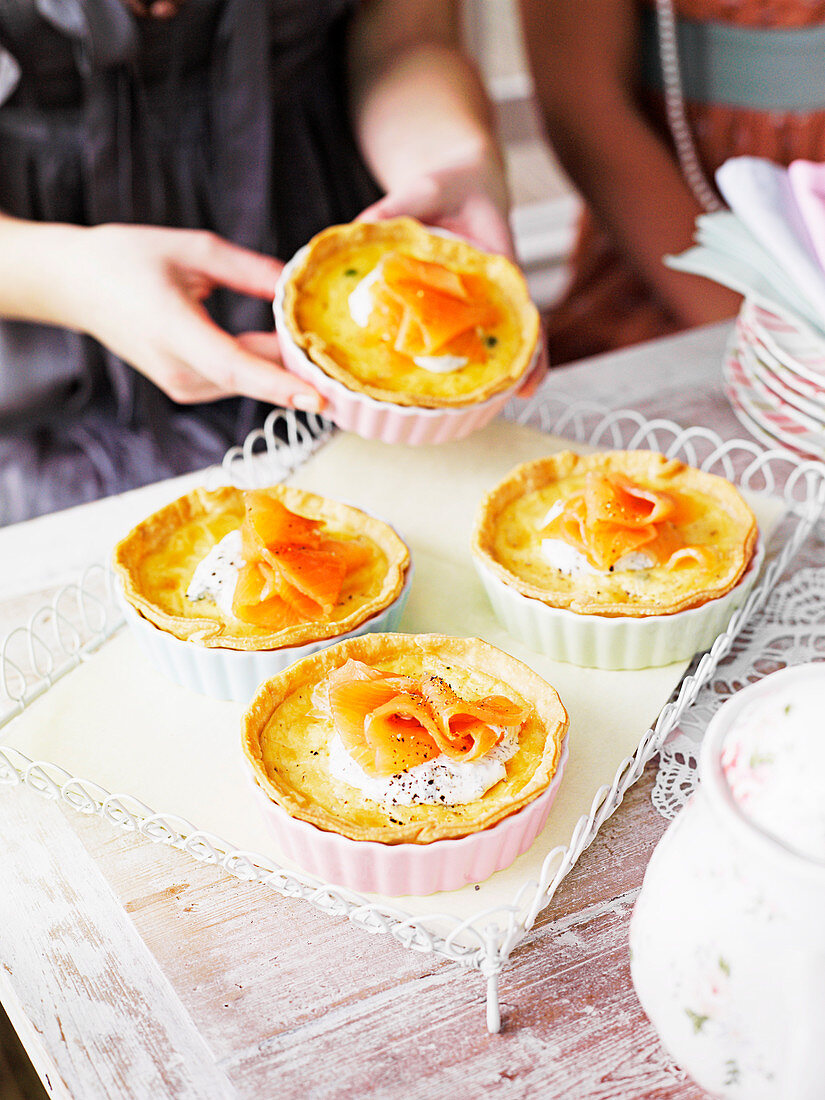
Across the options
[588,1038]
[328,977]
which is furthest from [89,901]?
[588,1038]

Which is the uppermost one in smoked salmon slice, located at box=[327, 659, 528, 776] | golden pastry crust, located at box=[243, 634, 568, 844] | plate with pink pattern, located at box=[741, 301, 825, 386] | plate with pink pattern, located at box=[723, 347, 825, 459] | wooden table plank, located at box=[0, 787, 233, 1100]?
plate with pink pattern, located at box=[741, 301, 825, 386]

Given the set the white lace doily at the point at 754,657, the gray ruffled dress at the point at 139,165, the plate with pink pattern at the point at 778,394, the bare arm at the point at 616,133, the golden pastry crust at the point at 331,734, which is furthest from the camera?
the bare arm at the point at 616,133

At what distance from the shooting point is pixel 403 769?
1.15 metres

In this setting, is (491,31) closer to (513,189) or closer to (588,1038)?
(513,189)

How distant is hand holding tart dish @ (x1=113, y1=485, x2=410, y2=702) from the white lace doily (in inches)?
17.3

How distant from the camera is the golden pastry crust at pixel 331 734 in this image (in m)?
1.09

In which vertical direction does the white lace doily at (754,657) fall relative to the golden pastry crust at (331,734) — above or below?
below

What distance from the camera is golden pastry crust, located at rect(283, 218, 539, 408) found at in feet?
5.53

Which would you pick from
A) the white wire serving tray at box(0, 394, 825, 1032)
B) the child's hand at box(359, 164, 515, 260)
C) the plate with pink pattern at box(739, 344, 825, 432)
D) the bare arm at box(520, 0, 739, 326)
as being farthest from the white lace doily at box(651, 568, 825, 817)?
the bare arm at box(520, 0, 739, 326)

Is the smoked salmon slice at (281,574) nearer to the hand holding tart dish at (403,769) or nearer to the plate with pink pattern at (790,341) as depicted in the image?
the hand holding tart dish at (403,769)

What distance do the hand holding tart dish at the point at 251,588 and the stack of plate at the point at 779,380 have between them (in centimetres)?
80

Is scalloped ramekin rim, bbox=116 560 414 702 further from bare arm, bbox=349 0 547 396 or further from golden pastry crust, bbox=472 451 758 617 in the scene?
bare arm, bbox=349 0 547 396

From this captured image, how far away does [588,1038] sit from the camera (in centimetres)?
101

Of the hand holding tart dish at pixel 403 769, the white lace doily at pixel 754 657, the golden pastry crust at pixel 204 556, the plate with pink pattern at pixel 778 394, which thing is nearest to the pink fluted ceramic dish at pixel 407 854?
the hand holding tart dish at pixel 403 769
